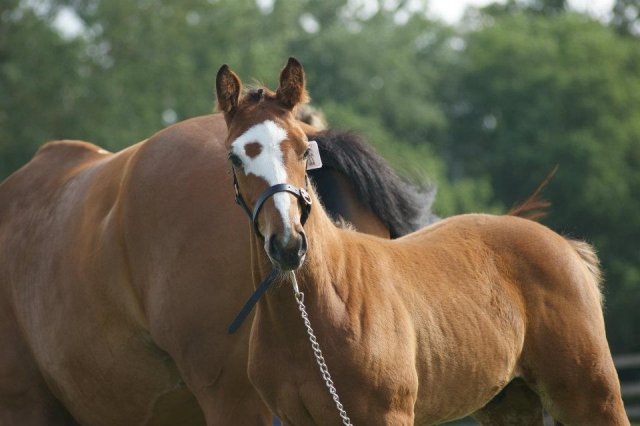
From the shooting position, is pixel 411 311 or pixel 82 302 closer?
pixel 411 311

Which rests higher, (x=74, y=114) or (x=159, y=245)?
(x=159, y=245)

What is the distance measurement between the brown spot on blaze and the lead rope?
464 mm

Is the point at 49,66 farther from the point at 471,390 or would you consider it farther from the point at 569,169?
the point at 471,390

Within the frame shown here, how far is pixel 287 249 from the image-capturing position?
148 inches

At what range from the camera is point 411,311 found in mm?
4414

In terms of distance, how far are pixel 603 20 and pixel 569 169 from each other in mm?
13642

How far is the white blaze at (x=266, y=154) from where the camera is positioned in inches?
155

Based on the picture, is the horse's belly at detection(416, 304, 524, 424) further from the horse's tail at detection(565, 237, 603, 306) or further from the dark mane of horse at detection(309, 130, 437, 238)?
the dark mane of horse at detection(309, 130, 437, 238)

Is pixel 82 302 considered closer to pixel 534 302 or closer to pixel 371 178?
pixel 371 178

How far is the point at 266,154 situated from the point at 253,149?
0.06 m

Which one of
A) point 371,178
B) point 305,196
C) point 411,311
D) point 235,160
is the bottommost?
point 411,311

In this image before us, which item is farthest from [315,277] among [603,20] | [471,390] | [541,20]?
[603,20]

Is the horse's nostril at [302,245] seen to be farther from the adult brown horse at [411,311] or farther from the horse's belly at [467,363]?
the horse's belly at [467,363]

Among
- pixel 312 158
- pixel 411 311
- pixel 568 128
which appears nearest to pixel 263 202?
pixel 312 158
